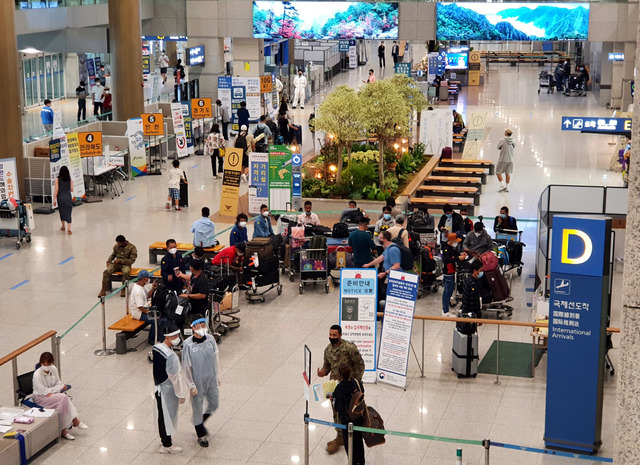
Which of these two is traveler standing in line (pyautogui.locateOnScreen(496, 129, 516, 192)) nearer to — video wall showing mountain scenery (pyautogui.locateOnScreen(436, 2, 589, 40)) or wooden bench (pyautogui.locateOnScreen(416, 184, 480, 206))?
wooden bench (pyautogui.locateOnScreen(416, 184, 480, 206))

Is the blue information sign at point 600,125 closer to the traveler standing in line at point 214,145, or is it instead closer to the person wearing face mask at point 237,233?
the person wearing face mask at point 237,233

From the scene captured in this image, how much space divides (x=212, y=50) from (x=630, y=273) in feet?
101

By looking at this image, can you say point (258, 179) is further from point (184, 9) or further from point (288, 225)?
point (184, 9)

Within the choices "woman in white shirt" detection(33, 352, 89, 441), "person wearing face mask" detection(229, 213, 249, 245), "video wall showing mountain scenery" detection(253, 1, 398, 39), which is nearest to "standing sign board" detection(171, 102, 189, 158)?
"video wall showing mountain scenery" detection(253, 1, 398, 39)

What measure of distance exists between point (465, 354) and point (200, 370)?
353 cm

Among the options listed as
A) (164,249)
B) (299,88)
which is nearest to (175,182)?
(164,249)

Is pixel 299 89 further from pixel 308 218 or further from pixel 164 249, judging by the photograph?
pixel 164 249

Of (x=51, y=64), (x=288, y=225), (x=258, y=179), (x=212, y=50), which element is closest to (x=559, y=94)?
(x=212, y=50)

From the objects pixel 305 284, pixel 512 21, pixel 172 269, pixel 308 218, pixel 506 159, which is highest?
pixel 512 21

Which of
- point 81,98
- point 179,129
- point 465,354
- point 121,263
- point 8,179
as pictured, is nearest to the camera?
point 465,354

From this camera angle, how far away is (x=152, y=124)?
1007 inches

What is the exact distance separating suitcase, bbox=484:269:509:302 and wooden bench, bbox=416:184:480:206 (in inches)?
317

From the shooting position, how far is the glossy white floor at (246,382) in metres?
10.2

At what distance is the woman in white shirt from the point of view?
1041 centimetres
